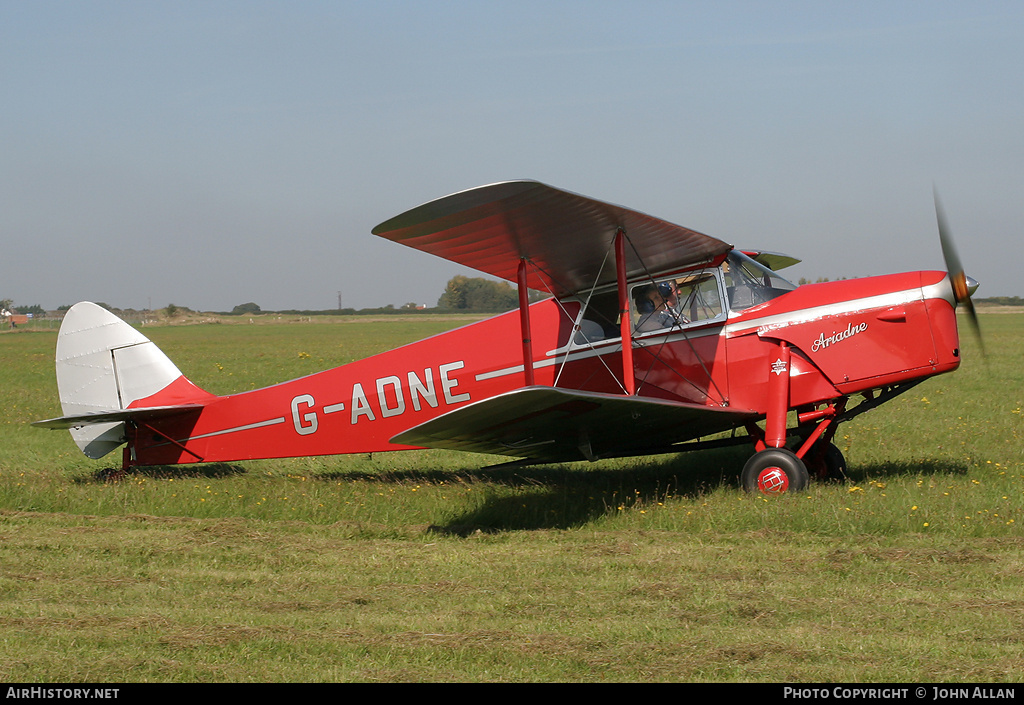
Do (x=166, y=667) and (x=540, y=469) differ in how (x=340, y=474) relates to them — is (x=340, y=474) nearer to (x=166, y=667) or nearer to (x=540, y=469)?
(x=540, y=469)

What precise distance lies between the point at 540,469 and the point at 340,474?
2397mm

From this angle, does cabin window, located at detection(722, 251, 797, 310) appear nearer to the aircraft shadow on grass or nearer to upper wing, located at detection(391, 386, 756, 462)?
upper wing, located at detection(391, 386, 756, 462)

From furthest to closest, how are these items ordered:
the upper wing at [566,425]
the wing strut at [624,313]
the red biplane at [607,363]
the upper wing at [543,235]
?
the wing strut at [624,313], the red biplane at [607,363], the upper wing at [566,425], the upper wing at [543,235]

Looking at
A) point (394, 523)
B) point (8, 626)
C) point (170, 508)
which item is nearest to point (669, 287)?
point (394, 523)

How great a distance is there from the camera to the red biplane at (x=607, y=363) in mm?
6984

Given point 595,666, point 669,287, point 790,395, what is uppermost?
point 669,287

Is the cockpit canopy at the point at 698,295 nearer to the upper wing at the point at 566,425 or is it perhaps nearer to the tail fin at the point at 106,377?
the upper wing at the point at 566,425

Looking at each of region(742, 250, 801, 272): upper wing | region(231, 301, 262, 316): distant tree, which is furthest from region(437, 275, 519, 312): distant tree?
region(742, 250, 801, 272): upper wing

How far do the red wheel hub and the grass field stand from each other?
215 mm

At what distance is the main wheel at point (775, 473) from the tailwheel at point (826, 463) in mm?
Answer: 1298

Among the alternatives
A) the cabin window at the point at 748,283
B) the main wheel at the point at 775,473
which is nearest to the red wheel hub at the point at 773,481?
the main wheel at the point at 775,473

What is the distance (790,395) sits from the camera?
7.88 meters

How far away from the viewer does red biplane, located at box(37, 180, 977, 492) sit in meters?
6.98

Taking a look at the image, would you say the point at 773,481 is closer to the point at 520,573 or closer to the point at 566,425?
the point at 566,425
